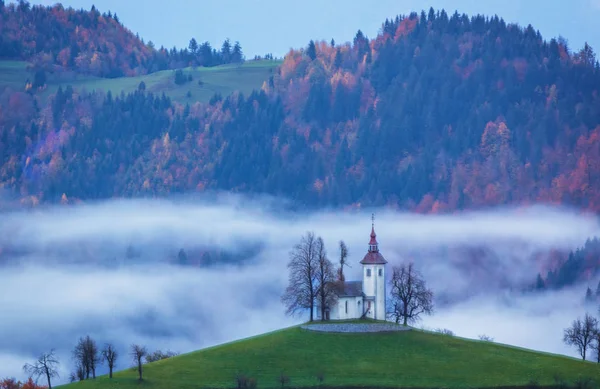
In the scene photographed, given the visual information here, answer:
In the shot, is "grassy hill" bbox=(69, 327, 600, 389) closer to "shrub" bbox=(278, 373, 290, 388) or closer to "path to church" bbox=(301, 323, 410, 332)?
"shrub" bbox=(278, 373, 290, 388)

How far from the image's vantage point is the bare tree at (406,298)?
184000 mm

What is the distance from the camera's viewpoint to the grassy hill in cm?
15812

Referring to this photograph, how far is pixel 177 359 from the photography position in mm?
167875

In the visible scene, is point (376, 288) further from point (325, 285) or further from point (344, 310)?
point (325, 285)

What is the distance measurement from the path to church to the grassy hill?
3.63 ft

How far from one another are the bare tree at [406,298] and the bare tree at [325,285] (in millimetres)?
8077

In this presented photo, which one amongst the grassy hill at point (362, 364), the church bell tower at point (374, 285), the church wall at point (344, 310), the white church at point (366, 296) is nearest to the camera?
the grassy hill at point (362, 364)

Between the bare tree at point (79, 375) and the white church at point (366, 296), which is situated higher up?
the white church at point (366, 296)

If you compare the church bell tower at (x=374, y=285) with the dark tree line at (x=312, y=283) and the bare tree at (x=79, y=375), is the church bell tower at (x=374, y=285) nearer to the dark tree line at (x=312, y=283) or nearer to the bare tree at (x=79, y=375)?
the dark tree line at (x=312, y=283)

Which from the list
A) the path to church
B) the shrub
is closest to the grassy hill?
the shrub

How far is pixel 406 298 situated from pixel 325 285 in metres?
10.1

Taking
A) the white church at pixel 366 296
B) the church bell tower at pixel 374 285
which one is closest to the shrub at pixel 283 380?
the white church at pixel 366 296

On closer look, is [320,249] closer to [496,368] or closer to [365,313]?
[365,313]

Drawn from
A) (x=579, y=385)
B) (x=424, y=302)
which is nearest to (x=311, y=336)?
(x=424, y=302)
